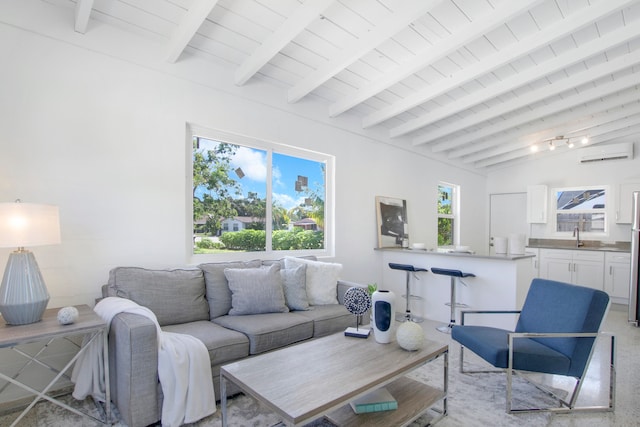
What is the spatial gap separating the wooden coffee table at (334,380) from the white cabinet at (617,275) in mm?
5079

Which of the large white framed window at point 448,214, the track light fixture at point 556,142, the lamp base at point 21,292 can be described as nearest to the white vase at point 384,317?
the lamp base at point 21,292

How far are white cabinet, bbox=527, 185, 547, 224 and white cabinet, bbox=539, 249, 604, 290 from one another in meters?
0.76

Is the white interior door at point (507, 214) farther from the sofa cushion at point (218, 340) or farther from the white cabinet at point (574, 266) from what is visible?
the sofa cushion at point (218, 340)

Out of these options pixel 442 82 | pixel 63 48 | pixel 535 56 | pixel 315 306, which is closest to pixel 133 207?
pixel 63 48

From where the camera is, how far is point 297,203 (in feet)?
13.9

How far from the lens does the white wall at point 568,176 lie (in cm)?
598

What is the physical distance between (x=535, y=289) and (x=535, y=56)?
226 cm

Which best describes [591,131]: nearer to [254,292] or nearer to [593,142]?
[593,142]

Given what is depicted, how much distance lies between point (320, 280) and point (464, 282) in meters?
1.92

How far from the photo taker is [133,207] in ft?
9.27

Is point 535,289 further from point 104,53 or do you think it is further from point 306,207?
point 104,53

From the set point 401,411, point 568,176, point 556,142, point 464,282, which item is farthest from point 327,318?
point 568,176

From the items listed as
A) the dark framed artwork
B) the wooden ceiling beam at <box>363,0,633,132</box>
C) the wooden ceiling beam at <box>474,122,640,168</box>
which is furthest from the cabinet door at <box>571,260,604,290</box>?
the wooden ceiling beam at <box>363,0,633,132</box>

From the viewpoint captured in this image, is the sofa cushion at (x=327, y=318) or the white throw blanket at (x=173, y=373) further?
the sofa cushion at (x=327, y=318)
